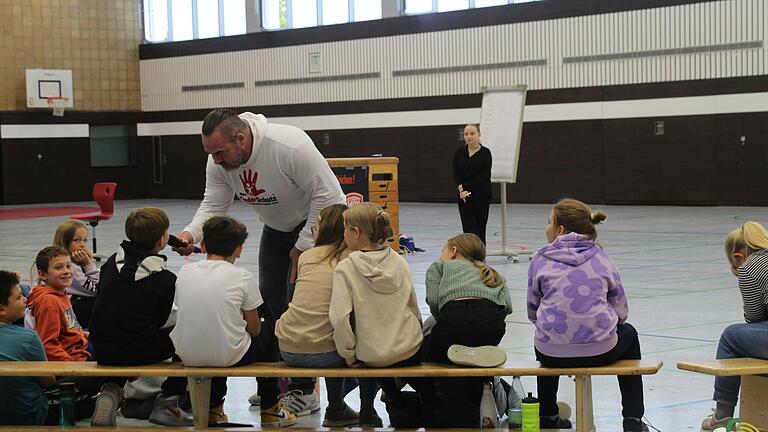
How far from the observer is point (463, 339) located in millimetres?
5371

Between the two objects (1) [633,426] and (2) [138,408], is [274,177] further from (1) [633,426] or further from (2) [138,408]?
(1) [633,426]

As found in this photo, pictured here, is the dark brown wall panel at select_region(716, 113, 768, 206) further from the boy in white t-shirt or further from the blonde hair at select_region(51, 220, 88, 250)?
the boy in white t-shirt

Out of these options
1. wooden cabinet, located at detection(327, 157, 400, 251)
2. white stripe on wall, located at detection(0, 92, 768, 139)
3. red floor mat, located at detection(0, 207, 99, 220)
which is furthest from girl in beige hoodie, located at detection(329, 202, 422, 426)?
red floor mat, located at detection(0, 207, 99, 220)

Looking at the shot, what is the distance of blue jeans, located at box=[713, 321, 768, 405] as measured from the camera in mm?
5184

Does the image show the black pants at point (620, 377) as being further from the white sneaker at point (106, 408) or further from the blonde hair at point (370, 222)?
the white sneaker at point (106, 408)

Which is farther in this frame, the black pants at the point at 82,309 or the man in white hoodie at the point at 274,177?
the black pants at the point at 82,309

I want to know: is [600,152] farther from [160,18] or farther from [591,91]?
[160,18]

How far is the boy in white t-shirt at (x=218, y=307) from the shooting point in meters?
5.34

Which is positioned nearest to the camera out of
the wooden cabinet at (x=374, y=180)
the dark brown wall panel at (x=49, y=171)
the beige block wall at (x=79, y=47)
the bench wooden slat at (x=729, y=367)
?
the bench wooden slat at (x=729, y=367)

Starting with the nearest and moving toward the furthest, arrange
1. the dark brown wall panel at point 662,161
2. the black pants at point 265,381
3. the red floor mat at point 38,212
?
the black pants at point 265,381, the dark brown wall panel at point 662,161, the red floor mat at point 38,212

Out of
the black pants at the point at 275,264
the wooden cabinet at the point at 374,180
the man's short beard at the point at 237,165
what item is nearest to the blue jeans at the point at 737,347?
the black pants at the point at 275,264

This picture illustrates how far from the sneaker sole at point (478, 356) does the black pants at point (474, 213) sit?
7369mm

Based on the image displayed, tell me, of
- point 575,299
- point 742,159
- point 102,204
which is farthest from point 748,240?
point 742,159

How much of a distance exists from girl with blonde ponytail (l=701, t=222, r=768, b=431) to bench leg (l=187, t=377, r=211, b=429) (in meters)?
2.49
